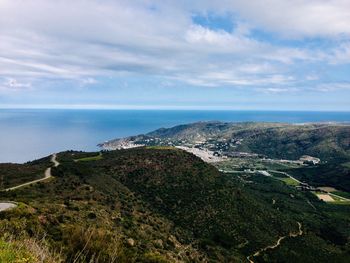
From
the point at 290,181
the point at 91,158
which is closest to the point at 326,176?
the point at 290,181

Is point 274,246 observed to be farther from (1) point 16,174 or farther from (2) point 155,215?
(1) point 16,174

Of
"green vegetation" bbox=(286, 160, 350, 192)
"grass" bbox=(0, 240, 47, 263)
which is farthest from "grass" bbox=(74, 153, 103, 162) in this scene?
"green vegetation" bbox=(286, 160, 350, 192)

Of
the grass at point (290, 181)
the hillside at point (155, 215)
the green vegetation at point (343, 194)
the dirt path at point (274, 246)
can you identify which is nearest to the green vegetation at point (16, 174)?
the hillside at point (155, 215)

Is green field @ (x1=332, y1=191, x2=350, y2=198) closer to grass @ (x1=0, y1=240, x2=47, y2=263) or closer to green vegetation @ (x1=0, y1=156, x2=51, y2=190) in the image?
green vegetation @ (x1=0, y1=156, x2=51, y2=190)

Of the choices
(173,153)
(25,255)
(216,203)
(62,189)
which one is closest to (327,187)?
(173,153)

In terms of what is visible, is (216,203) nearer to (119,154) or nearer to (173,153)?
(173,153)

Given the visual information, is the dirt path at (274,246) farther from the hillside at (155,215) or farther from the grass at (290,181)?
the grass at (290,181)

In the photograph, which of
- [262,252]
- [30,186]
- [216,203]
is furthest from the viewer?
[216,203]

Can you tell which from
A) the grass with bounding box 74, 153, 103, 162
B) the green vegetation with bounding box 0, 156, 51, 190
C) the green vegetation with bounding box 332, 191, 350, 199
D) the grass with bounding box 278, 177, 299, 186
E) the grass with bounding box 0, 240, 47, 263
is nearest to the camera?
the grass with bounding box 0, 240, 47, 263
